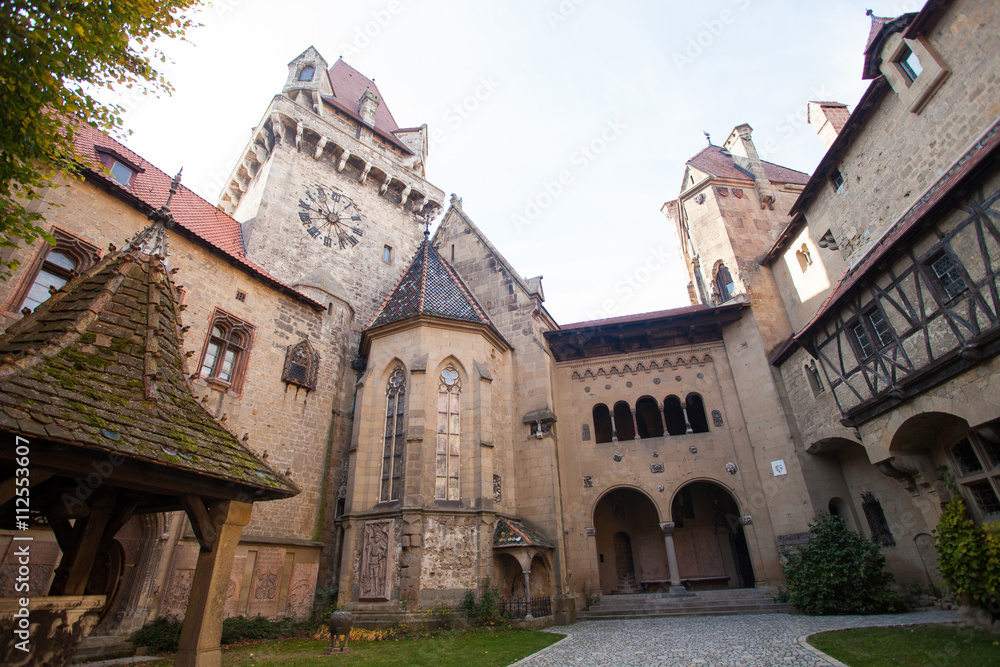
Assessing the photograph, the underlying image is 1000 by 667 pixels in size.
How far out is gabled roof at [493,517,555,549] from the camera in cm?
1281

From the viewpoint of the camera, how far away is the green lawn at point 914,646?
19.5ft

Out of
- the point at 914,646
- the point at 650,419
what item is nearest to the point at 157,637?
the point at 914,646

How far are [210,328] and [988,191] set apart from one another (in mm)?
16560

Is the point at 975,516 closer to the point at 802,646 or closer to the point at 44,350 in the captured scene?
the point at 802,646

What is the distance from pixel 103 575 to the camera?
416 inches

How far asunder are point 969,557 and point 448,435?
10799 millimetres

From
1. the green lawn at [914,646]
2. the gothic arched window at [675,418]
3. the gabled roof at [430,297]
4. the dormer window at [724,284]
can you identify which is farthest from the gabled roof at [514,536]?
the dormer window at [724,284]

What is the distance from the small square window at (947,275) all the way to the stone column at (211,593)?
1158 cm

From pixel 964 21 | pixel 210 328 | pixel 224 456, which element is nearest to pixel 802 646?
pixel 224 456

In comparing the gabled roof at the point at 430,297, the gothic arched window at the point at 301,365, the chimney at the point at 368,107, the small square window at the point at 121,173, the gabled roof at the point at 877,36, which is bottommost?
the gothic arched window at the point at 301,365

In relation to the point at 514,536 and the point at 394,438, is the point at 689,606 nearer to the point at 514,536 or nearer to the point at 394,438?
the point at 514,536

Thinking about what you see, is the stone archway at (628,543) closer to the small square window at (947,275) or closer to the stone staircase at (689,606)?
the stone staircase at (689,606)

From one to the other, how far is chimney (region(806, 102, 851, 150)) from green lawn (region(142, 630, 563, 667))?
17.6 meters

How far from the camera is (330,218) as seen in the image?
65.9 feet
